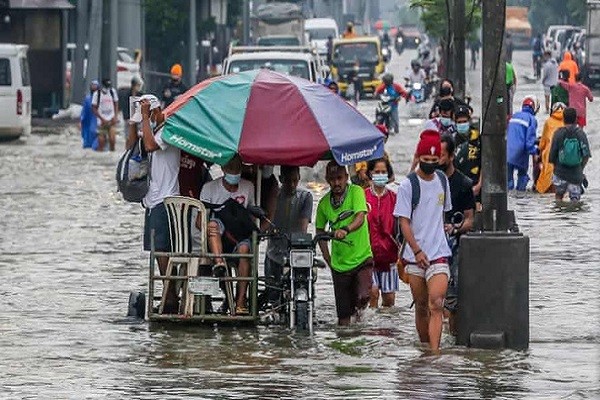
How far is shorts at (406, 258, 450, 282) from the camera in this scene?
532 inches

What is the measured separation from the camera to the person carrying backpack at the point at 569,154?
2500cm

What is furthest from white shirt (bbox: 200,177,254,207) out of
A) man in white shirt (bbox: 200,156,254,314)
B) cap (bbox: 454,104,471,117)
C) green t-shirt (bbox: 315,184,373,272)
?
cap (bbox: 454,104,471,117)

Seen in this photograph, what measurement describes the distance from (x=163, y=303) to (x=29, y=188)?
14217mm

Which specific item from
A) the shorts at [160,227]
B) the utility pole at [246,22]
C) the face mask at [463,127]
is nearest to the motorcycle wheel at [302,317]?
the shorts at [160,227]

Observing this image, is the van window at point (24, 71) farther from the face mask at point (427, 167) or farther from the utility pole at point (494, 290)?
the face mask at point (427, 167)

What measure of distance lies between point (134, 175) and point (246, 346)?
2.06 metres

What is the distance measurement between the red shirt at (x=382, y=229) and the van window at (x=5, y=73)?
24401 mm

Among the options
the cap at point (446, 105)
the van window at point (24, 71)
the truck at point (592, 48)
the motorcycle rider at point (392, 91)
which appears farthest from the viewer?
the truck at point (592, 48)

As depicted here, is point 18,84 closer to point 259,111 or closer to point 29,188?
point 29,188

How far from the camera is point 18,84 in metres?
39.6

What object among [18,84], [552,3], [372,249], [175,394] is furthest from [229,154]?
[552,3]

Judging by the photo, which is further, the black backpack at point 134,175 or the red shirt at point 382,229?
the red shirt at point 382,229

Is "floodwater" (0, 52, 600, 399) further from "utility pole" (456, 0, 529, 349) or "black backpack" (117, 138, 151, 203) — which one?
"black backpack" (117, 138, 151, 203)

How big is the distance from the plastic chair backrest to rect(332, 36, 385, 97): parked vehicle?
46.3 metres
